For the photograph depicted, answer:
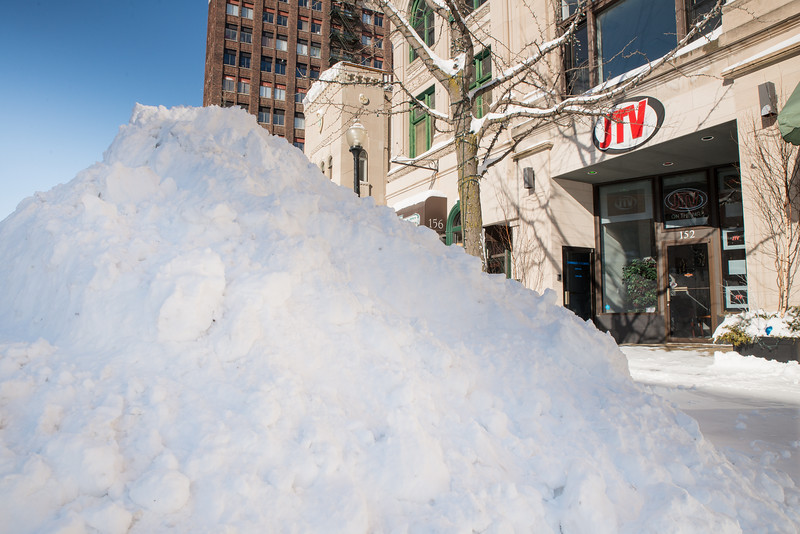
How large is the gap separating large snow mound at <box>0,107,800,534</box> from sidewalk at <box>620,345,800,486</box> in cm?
77

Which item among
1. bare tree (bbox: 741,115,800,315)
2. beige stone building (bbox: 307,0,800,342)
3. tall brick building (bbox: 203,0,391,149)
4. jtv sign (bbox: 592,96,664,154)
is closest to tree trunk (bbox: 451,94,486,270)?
beige stone building (bbox: 307,0,800,342)

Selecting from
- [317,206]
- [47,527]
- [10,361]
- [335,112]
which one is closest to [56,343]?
[10,361]

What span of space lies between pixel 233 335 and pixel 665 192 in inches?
443

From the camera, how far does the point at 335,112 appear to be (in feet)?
74.1

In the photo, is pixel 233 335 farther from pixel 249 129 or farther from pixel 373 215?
pixel 249 129

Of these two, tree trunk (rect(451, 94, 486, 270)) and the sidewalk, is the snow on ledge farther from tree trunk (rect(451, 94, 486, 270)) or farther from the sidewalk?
the sidewalk

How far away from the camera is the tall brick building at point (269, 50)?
1758 inches

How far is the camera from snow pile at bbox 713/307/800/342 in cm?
634

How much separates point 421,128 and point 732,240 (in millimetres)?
10276

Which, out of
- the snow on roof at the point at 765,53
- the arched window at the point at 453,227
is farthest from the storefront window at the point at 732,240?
the arched window at the point at 453,227

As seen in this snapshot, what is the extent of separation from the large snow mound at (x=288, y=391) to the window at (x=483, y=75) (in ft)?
36.7

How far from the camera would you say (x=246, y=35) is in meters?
45.6

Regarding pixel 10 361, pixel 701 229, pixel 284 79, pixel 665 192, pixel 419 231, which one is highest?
pixel 284 79

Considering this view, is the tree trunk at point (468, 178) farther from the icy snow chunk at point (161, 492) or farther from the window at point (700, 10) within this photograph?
the icy snow chunk at point (161, 492)
